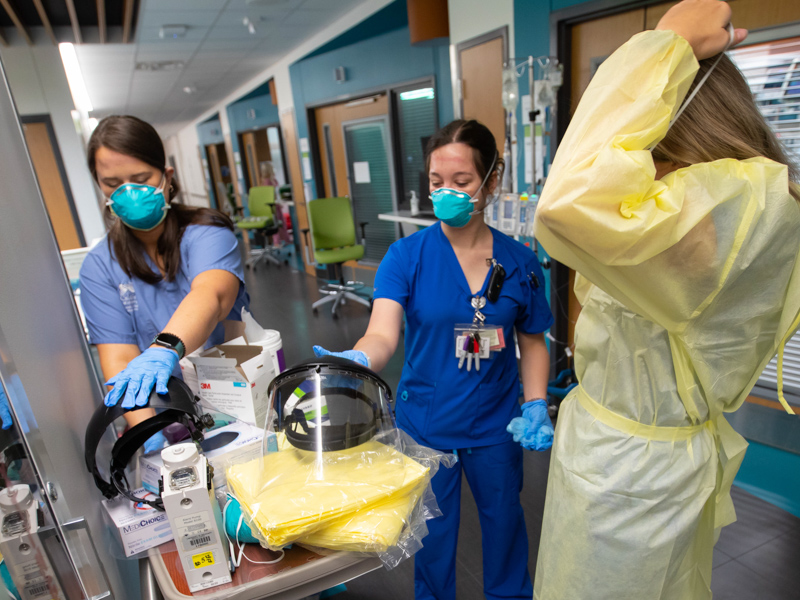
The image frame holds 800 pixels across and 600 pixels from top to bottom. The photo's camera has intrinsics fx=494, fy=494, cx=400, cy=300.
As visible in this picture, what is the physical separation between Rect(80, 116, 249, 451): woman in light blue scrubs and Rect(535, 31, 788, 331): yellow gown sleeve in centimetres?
88

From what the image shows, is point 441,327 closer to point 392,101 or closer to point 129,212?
point 129,212

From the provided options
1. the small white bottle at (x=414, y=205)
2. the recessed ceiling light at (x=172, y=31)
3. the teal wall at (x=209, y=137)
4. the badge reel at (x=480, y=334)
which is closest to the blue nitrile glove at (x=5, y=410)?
the badge reel at (x=480, y=334)

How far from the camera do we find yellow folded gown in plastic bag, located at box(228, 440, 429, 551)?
29.2 inches

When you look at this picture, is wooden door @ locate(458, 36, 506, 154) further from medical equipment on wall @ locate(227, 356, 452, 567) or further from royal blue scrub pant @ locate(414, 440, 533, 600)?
medical equipment on wall @ locate(227, 356, 452, 567)

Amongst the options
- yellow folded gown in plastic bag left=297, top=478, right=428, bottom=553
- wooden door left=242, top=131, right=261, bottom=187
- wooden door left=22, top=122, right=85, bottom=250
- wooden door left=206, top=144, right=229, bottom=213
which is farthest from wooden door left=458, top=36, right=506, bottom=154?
wooden door left=206, top=144, right=229, bottom=213

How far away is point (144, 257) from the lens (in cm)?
138

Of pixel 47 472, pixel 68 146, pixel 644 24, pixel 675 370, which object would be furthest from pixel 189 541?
pixel 68 146

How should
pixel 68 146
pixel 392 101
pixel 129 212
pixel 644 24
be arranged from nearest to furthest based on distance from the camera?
pixel 129 212, pixel 644 24, pixel 68 146, pixel 392 101

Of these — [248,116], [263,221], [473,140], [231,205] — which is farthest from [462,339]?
[231,205]

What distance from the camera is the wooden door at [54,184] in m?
4.02

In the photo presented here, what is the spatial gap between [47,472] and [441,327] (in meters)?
0.94

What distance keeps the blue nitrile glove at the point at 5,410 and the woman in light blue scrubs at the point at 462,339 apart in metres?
0.83

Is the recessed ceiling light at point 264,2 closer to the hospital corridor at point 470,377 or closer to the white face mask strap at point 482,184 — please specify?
the hospital corridor at point 470,377

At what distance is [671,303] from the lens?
0.80 m
